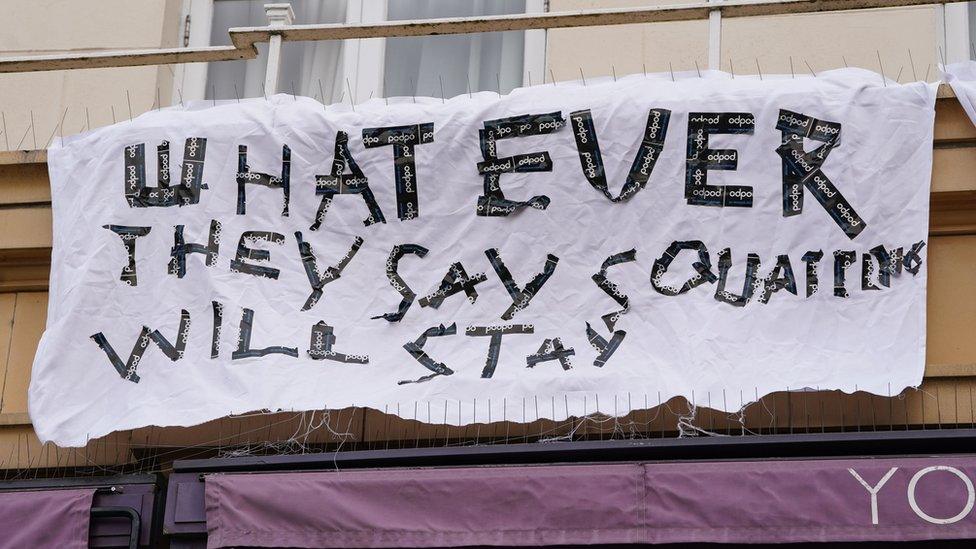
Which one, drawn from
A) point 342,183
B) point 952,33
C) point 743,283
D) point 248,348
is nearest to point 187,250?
point 248,348

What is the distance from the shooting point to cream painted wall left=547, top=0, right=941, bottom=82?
793 centimetres

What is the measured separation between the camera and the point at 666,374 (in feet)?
21.2

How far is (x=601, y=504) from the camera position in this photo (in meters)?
6.30

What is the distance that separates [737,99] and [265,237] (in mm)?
2220

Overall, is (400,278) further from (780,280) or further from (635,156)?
(780,280)

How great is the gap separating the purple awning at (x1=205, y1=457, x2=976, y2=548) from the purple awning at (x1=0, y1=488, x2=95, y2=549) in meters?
0.64

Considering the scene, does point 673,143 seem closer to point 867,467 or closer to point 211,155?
point 867,467

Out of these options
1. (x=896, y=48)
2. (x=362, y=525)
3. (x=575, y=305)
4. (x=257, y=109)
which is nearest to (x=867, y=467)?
(x=575, y=305)

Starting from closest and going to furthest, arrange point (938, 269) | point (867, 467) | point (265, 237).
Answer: point (867, 467)
point (938, 269)
point (265, 237)

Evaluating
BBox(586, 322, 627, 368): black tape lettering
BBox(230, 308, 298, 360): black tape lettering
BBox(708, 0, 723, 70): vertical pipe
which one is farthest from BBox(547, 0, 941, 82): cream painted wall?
BBox(230, 308, 298, 360): black tape lettering

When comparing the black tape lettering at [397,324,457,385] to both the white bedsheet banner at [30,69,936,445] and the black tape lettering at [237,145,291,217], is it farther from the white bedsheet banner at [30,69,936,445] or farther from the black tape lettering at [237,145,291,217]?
the black tape lettering at [237,145,291,217]

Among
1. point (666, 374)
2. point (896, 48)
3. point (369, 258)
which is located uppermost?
point (896, 48)

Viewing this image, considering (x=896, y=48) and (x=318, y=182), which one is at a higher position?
(x=896, y=48)

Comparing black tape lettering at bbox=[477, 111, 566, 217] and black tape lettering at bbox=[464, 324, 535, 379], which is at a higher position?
black tape lettering at bbox=[477, 111, 566, 217]
